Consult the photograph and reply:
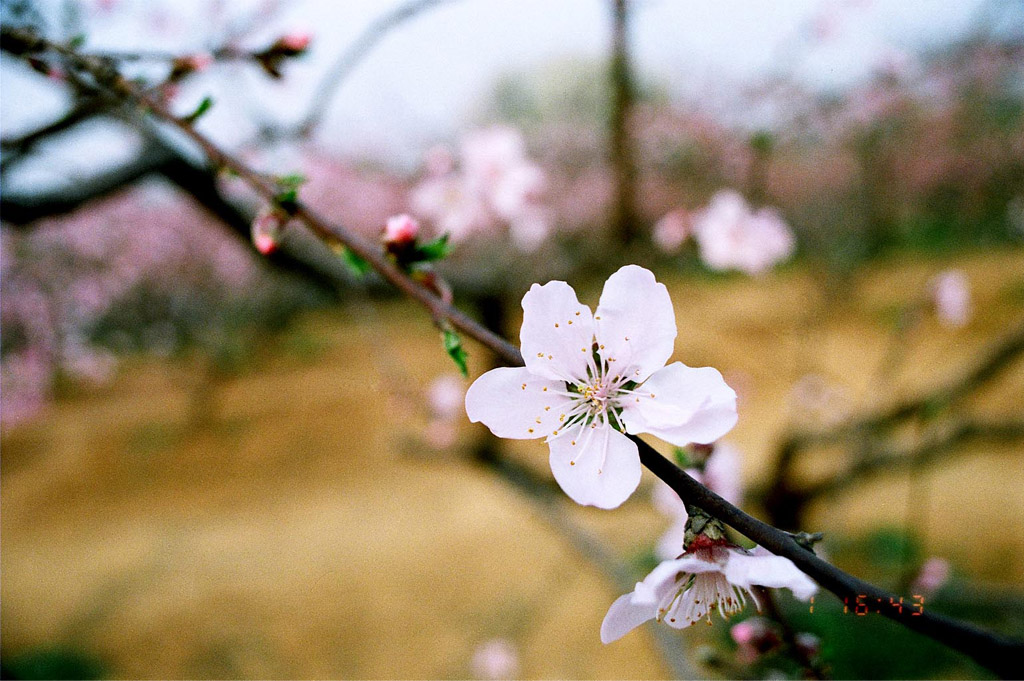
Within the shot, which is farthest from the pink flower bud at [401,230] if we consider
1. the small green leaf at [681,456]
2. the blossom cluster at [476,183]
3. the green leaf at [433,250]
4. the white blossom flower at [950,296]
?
the white blossom flower at [950,296]

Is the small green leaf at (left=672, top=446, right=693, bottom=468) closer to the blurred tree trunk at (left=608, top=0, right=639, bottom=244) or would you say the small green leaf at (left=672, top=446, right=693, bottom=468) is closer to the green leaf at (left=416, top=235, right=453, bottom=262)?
the green leaf at (left=416, top=235, right=453, bottom=262)

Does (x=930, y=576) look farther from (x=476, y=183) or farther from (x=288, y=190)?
(x=476, y=183)

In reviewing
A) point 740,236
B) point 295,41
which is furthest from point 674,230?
point 295,41

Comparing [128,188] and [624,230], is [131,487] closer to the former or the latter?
[128,188]

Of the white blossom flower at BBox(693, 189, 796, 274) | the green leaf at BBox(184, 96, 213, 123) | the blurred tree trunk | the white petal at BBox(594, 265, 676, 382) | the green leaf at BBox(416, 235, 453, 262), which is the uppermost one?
the blurred tree trunk

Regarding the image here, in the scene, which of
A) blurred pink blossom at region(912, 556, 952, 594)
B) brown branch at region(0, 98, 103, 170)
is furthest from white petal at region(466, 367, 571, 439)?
blurred pink blossom at region(912, 556, 952, 594)

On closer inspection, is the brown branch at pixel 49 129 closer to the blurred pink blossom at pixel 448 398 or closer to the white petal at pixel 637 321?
the white petal at pixel 637 321

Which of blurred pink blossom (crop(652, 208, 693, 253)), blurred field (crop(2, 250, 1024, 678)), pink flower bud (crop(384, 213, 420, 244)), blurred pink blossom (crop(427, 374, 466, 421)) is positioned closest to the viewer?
pink flower bud (crop(384, 213, 420, 244))

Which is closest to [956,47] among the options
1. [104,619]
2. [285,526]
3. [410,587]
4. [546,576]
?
[546,576]
